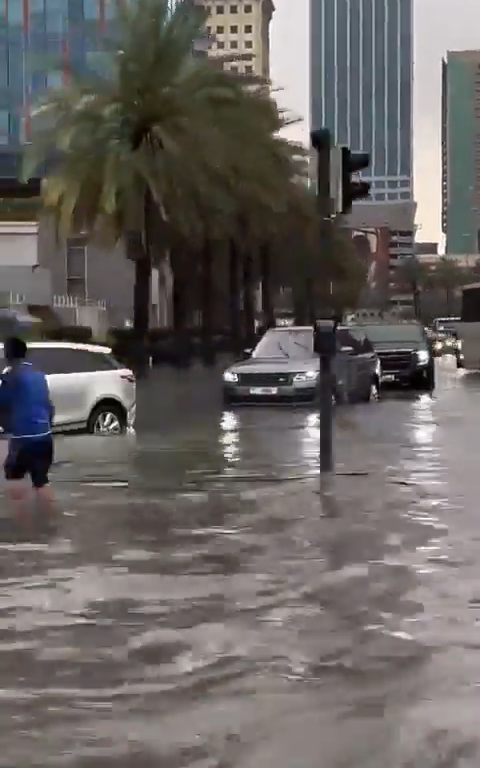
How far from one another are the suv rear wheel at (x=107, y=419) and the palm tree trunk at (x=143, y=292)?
16864mm

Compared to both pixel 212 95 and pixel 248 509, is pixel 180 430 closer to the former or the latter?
pixel 248 509

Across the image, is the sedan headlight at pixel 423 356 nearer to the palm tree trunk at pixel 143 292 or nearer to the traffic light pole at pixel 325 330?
the palm tree trunk at pixel 143 292

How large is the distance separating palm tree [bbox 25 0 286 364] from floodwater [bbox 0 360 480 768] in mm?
21206

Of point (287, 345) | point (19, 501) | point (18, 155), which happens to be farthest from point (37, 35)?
point (19, 501)

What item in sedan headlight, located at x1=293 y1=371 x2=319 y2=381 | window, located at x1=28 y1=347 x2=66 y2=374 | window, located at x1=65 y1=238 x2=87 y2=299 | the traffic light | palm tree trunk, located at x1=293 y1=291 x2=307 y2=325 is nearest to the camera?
the traffic light

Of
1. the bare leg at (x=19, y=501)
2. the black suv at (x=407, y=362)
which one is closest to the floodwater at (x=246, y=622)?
the bare leg at (x=19, y=501)

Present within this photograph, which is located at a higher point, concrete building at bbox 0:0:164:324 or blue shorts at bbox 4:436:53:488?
concrete building at bbox 0:0:164:324

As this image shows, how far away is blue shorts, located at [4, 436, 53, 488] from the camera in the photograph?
491 inches

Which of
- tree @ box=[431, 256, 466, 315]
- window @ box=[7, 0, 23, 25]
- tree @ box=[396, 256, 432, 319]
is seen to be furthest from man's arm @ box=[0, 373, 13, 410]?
tree @ box=[431, 256, 466, 315]

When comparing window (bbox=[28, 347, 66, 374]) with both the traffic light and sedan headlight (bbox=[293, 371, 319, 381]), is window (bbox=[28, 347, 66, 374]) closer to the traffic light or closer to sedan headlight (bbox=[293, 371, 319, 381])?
the traffic light

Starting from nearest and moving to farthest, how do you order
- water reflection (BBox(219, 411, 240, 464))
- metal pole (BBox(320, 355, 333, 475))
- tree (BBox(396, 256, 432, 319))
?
metal pole (BBox(320, 355, 333, 475)), water reflection (BBox(219, 411, 240, 464)), tree (BBox(396, 256, 432, 319))

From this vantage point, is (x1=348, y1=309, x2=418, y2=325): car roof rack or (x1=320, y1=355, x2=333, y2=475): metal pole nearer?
(x1=320, y1=355, x2=333, y2=475): metal pole

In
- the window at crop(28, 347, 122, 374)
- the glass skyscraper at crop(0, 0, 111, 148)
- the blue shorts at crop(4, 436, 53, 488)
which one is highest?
the glass skyscraper at crop(0, 0, 111, 148)

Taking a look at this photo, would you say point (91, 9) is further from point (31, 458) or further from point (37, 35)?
point (31, 458)
